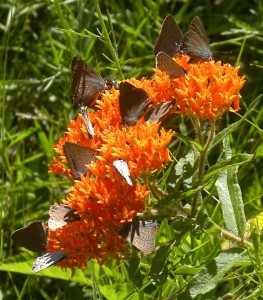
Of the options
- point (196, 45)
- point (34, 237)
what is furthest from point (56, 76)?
point (34, 237)

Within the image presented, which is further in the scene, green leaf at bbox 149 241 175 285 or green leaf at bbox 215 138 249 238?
green leaf at bbox 215 138 249 238

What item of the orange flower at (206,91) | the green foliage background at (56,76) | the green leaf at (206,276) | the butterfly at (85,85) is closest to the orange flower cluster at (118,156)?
the orange flower at (206,91)

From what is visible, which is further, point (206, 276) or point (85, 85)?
point (85, 85)

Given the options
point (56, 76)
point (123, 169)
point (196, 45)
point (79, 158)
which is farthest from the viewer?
point (56, 76)

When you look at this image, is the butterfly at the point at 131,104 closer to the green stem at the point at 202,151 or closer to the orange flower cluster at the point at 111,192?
the orange flower cluster at the point at 111,192

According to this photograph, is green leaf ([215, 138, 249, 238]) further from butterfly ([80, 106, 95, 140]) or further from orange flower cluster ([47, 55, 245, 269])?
butterfly ([80, 106, 95, 140])

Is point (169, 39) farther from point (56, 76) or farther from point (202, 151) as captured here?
point (56, 76)

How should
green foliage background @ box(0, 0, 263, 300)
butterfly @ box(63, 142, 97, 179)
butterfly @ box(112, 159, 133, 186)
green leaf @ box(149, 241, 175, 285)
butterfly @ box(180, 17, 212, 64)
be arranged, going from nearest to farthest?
butterfly @ box(112, 159, 133, 186) → butterfly @ box(63, 142, 97, 179) → green leaf @ box(149, 241, 175, 285) → butterfly @ box(180, 17, 212, 64) → green foliage background @ box(0, 0, 263, 300)

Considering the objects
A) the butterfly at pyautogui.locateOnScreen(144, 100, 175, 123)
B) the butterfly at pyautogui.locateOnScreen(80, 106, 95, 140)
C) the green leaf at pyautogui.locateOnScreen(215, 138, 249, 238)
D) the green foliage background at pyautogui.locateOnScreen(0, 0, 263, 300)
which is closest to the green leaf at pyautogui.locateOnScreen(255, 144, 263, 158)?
the green leaf at pyautogui.locateOnScreen(215, 138, 249, 238)
